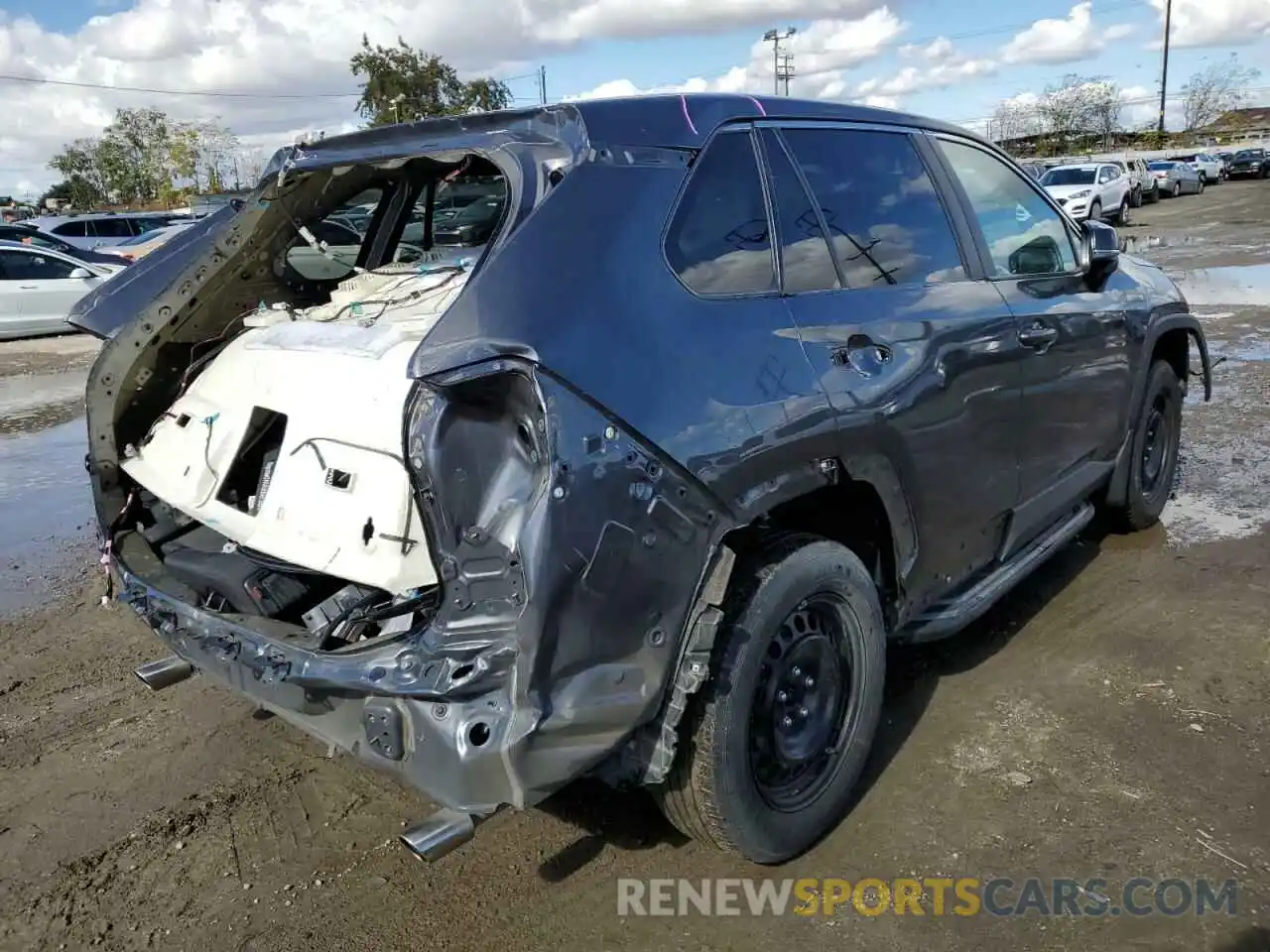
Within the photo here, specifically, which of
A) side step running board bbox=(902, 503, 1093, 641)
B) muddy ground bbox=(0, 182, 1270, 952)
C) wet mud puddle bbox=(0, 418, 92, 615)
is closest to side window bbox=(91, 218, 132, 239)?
wet mud puddle bbox=(0, 418, 92, 615)

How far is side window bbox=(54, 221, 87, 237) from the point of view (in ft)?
84.0

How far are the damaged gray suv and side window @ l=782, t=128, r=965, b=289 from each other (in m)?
0.01

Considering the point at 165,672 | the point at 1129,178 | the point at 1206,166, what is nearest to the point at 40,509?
the point at 165,672

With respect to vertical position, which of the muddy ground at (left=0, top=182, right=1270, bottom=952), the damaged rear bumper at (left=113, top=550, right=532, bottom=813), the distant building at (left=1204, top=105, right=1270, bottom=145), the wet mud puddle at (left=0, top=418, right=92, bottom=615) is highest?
the distant building at (left=1204, top=105, right=1270, bottom=145)

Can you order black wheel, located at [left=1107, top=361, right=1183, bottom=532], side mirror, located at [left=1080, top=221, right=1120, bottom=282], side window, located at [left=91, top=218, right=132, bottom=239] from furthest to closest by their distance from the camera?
side window, located at [left=91, top=218, right=132, bottom=239] < black wheel, located at [left=1107, top=361, right=1183, bottom=532] < side mirror, located at [left=1080, top=221, right=1120, bottom=282]

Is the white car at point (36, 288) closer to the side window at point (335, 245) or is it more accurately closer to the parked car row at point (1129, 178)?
the side window at point (335, 245)

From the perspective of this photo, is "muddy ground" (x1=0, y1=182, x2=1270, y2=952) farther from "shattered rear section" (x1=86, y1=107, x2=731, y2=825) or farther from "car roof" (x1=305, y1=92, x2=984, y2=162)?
"car roof" (x1=305, y1=92, x2=984, y2=162)

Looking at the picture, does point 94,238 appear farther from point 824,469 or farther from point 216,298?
point 824,469

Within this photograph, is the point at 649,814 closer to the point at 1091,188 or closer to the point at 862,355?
the point at 862,355

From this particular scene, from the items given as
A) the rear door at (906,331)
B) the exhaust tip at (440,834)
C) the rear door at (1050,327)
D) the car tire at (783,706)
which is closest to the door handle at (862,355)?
the rear door at (906,331)

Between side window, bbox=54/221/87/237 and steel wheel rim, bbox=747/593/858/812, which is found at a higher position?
side window, bbox=54/221/87/237

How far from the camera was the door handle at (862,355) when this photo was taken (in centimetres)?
283

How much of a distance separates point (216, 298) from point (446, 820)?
2.28 m

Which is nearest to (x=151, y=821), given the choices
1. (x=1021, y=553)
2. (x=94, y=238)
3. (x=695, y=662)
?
(x=695, y=662)
